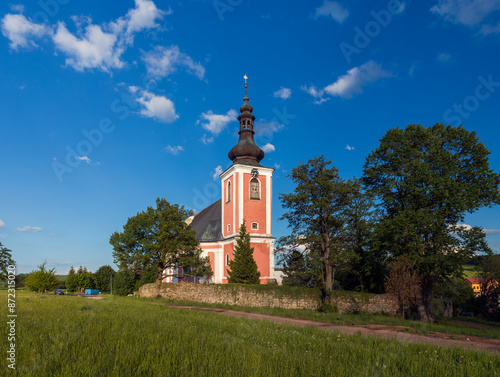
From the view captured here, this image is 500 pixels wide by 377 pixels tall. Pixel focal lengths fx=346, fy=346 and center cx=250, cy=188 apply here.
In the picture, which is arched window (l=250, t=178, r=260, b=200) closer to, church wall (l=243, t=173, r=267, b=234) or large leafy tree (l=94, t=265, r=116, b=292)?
church wall (l=243, t=173, r=267, b=234)

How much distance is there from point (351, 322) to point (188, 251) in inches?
888

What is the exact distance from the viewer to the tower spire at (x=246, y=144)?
43094mm

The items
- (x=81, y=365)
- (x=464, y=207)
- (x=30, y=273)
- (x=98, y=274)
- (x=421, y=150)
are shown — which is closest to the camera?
(x=81, y=365)

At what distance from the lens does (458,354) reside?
21.0ft

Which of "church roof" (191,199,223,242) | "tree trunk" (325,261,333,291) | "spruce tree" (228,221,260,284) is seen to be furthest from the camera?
"church roof" (191,199,223,242)

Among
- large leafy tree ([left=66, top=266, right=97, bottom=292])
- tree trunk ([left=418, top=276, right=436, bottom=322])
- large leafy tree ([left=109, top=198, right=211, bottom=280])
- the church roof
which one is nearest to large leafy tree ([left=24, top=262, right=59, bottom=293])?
large leafy tree ([left=109, top=198, right=211, bottom=280])

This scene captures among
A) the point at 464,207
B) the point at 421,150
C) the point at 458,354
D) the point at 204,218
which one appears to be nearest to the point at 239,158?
the point at 204,218

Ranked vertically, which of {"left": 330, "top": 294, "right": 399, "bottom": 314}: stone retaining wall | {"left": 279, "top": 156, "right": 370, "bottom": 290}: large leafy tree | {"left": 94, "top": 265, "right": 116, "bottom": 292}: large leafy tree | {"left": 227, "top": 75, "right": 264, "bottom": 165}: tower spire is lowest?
{"left": 94, "top": 265, "right": 116, "bottom": 292}: large leafy tree

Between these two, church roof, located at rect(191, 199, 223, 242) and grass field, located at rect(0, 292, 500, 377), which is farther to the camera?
church roof, located at rect(191, 199, 223, 242)

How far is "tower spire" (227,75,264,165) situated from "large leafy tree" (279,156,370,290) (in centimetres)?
1690

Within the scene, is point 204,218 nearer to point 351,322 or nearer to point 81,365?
point 351,322

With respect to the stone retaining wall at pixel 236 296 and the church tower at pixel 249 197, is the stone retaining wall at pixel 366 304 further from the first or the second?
the church tower at pixel 249 197

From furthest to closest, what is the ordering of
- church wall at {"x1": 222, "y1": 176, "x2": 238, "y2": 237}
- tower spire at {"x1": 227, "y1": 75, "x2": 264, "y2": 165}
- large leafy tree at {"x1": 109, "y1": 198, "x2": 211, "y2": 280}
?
1. tower spire at {"x1": 227, "y1": 75, "x2": 264, "y2": 165}
2. church wall at {"x1": 222, "y1": 176, "x2": 238, "y2": 237}
3. large leafy tree at {"x1": 109, "y1": 198, "x2": 211, "y2": 280}

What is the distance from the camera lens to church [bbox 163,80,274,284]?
40094mm
